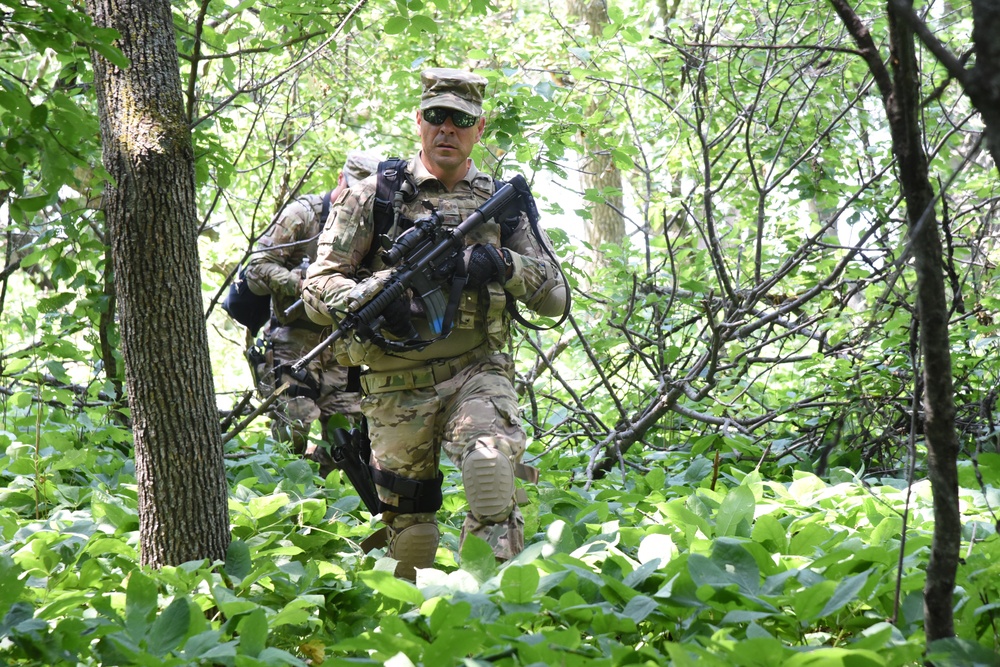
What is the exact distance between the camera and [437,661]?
2.10 m

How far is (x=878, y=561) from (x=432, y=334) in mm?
1856

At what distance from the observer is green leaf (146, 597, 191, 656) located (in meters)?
2.33

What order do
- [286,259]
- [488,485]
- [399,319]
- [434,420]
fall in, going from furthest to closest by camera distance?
1. [286,259]
2. [434,420]
3. [399,319]
4. [488,485]

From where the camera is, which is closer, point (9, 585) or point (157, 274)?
point (9, 585)

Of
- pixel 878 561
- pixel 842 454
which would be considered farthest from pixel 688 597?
pixel 842 454

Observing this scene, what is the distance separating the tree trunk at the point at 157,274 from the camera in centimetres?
316

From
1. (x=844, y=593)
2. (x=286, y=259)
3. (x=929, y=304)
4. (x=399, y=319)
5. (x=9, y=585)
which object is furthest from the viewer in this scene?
(x=286, y=259)

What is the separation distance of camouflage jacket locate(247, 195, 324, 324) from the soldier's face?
2396 millimetres

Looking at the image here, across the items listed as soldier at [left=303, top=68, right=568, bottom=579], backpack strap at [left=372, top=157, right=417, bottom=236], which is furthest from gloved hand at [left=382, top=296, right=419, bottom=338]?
backpack strap at [left=372, top=157, right=417, bottom=236]

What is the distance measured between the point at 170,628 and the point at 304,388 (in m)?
3.87

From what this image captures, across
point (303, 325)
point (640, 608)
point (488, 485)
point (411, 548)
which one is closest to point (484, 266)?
point (488, 485)

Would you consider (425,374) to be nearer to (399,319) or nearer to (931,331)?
(399,319)

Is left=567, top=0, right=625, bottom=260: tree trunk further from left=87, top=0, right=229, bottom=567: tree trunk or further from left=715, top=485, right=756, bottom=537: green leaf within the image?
left=87, top=0, right=229, bottom=567: tree trunk

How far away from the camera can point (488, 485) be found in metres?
3.40
